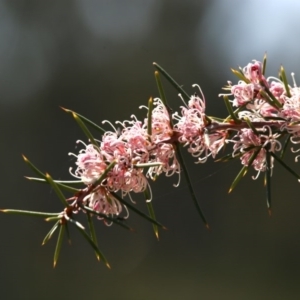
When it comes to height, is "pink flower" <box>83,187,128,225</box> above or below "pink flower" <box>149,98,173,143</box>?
below

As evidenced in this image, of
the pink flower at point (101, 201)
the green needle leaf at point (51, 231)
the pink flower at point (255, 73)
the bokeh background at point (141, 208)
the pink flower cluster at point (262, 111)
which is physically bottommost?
the bokeh background at point (141, 208)

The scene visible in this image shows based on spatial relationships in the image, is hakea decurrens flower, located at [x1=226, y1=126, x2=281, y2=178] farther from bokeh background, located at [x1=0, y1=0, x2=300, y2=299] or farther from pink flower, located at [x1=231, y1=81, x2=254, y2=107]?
bokeh background, located at [x1=0, y1=0, x2=300, y2=299]

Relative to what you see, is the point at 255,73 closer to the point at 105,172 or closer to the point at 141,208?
the point at 105,172

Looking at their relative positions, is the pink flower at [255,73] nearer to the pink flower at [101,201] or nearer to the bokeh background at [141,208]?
the pink flower at [101,201]

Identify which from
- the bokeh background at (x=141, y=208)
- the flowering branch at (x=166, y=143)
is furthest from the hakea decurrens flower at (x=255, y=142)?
the bokeh background at (x=141, y=208)

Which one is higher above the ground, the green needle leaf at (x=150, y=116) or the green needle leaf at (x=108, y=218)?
the green needle leaf at (x=150, y=116)

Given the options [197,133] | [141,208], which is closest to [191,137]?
[197,133]

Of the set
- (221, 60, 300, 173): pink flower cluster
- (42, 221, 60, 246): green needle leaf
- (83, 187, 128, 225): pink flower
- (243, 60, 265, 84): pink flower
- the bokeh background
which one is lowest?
the bokeh background

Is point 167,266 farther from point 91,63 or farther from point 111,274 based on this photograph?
point 91,63

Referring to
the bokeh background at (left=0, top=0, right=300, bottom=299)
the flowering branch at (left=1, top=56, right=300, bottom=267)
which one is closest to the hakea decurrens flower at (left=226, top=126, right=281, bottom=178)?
the flowering branch at (left=1, top=56, right=300, bottom=267)
